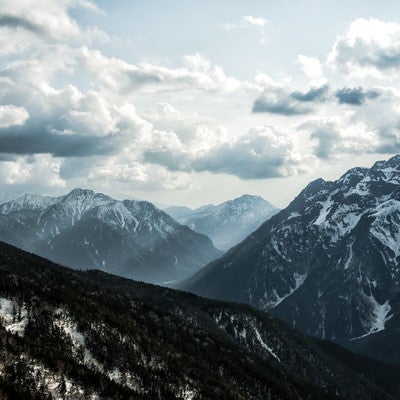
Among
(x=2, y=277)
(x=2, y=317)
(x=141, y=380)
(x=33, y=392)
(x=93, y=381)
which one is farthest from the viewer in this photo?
(x=2, y=277)

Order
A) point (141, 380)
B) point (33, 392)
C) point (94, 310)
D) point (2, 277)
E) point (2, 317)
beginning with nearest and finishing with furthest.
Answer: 1. point (33, 392)
2. point (2, 317)
3. point (141, 380)
4. point (2, 277)
5. point (94, 310)

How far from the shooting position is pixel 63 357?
127 m

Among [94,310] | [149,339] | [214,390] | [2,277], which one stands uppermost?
[2,277]

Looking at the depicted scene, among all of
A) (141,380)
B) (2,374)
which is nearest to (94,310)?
(141,380)

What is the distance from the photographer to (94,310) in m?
190

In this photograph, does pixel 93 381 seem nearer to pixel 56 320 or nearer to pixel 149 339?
pixel 56 320

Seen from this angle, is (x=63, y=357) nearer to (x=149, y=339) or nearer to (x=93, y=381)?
(x=93, y=381)

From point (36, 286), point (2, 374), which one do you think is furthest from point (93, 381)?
point (36, 286)

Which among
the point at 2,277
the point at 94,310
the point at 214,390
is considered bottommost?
the point at 214,390

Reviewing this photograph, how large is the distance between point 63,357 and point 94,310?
62345mm

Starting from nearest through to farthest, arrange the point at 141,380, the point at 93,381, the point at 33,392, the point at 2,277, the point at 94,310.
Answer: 1. the point at 33,392
2. the point at 93,381
3. the point at 141,380
4. the point at 2,277
5. the point at 94,310

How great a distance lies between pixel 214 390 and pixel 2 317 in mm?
76408

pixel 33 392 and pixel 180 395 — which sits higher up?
pixel 33 392

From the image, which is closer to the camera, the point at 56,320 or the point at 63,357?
the point at 63,357
